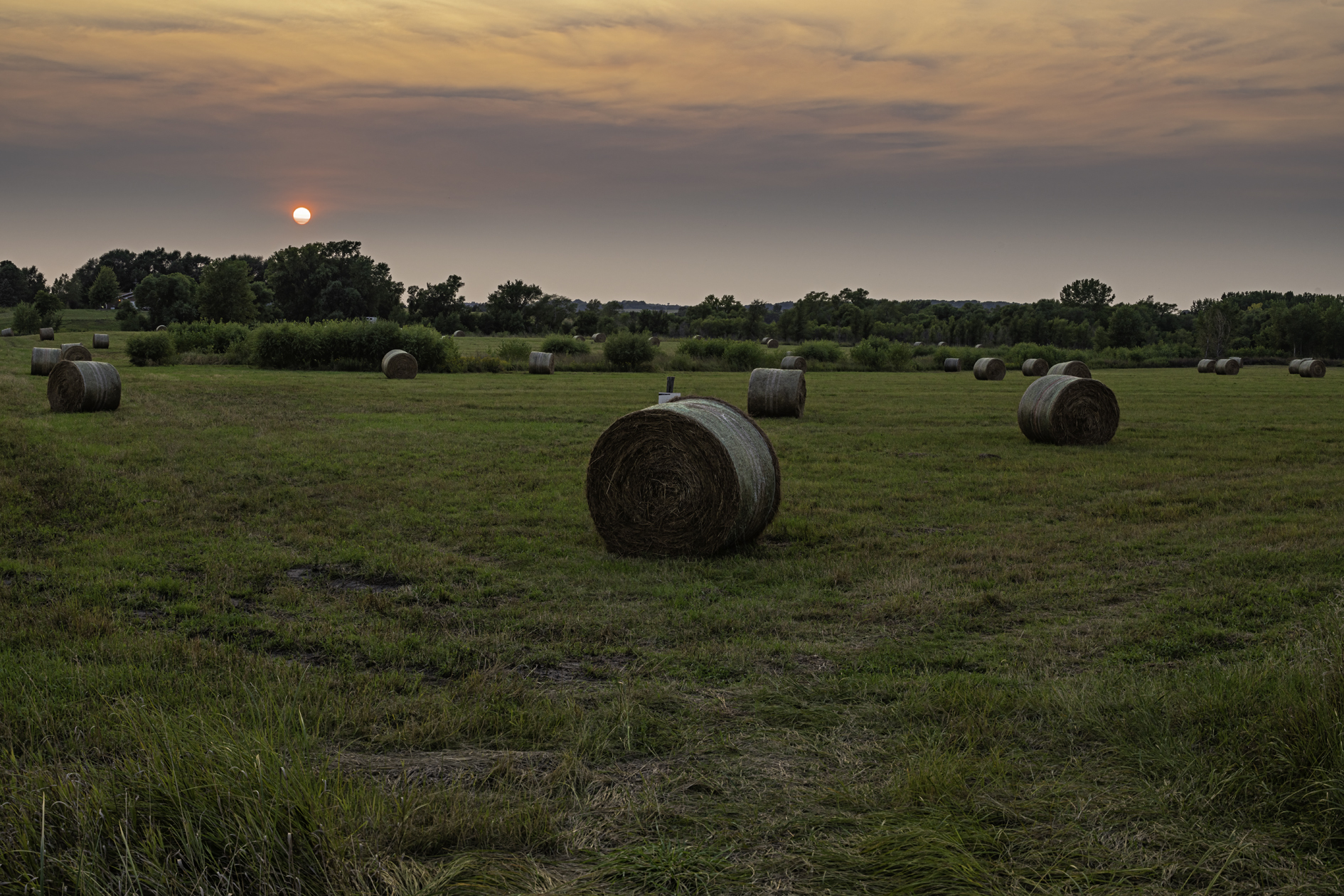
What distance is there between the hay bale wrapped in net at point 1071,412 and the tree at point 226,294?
88354 mm

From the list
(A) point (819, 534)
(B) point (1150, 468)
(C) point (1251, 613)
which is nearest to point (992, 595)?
(C) point (1251, 613)

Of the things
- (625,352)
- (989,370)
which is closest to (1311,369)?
(989,370)

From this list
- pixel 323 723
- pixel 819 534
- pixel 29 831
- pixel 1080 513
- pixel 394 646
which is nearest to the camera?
pixel 29 831

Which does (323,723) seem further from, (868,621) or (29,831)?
(868,621)

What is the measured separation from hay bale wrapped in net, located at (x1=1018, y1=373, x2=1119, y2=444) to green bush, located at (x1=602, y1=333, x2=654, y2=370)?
36.2m

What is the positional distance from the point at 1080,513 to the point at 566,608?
7523mm

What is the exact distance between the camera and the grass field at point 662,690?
12.2 feet

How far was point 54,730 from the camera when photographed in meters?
4.81

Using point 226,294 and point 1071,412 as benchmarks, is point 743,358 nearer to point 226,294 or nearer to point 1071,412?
point 1071,412

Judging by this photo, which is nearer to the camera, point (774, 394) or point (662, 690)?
point (662, 690)

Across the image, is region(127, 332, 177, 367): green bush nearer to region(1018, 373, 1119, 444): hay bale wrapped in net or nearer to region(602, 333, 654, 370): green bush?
region(602, 333, 654, 370): green bush

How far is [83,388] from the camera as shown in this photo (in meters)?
23.3

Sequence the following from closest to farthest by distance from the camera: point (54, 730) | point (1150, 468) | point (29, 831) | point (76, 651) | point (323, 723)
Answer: point (29, 831) → point (54, 730) → point (323, 723) → point (76, 651) → point (1150, 468)

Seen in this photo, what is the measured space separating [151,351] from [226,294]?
50.5 metres
